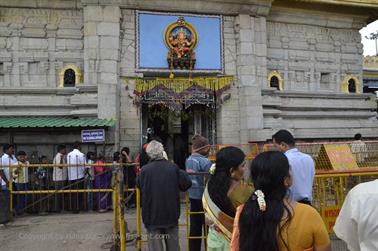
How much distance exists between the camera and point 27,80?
41.6 feet

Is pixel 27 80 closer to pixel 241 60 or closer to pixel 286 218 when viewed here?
pixel 241 60

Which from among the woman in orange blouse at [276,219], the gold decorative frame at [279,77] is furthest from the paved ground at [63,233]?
the gold decorative frame at [279,77]

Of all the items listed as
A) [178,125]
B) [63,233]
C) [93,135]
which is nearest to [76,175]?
[93,135]

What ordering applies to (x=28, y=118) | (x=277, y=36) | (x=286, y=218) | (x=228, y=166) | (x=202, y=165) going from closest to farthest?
(x=286, y=218)
(x=228, y=166)
(x=202, y=165)
(x=28, y=118)
(x=277, y=36)

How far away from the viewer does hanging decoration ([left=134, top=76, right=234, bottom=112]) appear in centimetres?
1254

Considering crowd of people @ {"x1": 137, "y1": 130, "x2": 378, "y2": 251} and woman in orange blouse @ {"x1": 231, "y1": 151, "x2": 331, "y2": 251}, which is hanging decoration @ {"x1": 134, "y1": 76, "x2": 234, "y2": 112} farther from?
woman in orange blouse @ {"x1": 231, "y1": 151, "x2": 331, "y2": 251}

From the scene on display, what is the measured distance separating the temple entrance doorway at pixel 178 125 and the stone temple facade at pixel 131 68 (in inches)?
9.7

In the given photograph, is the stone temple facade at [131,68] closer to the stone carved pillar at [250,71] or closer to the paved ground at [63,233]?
the stone carved pillar at [250,71]

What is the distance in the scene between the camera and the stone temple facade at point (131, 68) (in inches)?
486

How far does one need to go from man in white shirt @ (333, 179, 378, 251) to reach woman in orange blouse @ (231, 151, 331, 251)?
220mm

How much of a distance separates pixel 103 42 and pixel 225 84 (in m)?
3.83

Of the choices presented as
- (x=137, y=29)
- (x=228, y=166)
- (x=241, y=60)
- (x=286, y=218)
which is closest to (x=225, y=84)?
(x=241, y=60)

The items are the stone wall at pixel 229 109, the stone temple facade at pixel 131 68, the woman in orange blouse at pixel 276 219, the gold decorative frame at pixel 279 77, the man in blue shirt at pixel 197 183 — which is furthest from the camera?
the gold decorative frame at pixel 279 77

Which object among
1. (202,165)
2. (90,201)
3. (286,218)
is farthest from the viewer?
(90,201)
